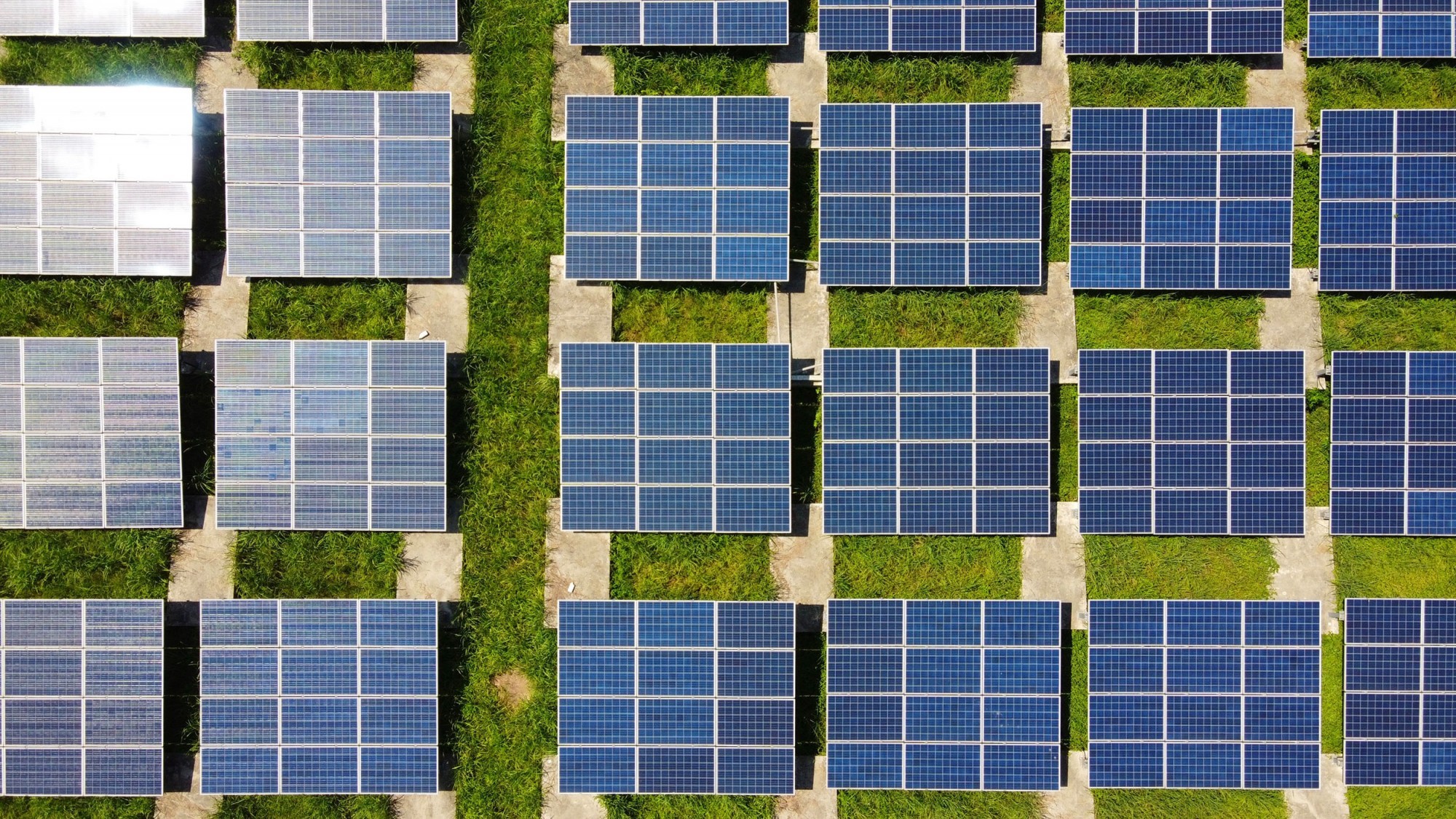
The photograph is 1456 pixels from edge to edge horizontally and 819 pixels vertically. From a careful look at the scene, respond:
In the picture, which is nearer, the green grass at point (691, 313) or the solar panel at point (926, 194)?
the solar panel at point (926, 194)

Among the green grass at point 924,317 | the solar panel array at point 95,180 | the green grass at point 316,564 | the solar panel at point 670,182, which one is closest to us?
the solar panel array at point 95,180

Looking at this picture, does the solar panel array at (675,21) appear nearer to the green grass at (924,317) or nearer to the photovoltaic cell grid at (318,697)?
the green grass at (924,317)

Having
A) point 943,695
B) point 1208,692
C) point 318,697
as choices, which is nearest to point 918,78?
point 943,695

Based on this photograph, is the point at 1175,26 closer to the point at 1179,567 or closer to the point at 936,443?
the point at 936,443

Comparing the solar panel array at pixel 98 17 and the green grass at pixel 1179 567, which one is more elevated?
the solar panel array at pixel 98 17

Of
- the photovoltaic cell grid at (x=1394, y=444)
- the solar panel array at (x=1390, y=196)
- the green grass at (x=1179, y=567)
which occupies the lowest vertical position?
the green grass at (x=1179, y=567)

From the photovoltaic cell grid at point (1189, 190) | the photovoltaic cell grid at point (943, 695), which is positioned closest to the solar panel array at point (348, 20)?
the photovoltaic cell grid at point (1189, 190)

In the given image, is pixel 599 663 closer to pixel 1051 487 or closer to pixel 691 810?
pixel 691 810
